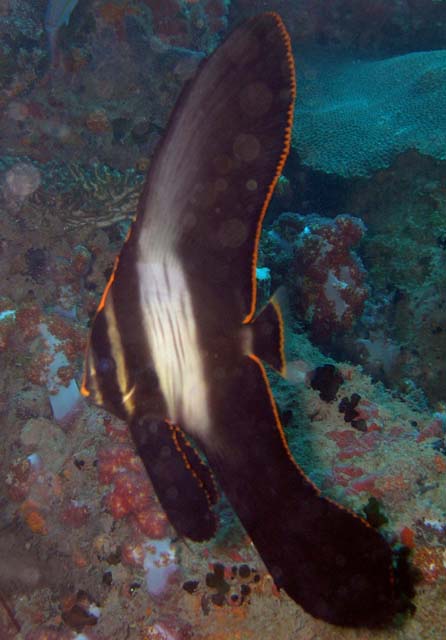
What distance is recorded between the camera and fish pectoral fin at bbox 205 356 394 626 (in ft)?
3.35

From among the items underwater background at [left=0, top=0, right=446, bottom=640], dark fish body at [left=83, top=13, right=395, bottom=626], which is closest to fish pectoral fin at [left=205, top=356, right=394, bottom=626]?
dark fish body at [left=83, top=13, right=395, bottom=626]

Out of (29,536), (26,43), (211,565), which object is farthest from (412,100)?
(29,536)

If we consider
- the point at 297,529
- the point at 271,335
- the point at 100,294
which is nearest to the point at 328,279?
the point at 100,294

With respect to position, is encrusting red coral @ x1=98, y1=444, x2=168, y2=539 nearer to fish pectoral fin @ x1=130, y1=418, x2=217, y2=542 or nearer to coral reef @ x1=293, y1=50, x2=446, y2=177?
fish pectoral fin @ x1=130, y1=418, x2=217, y2=542

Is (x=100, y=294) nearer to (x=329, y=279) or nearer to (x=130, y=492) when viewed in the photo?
(x=130, y=492)

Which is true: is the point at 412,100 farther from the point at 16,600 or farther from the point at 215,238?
the point at 16,600

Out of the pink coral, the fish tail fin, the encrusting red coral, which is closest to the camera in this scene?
the fish tail fin

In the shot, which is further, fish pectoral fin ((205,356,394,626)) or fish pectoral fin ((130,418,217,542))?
fish pectoral fin ((130,418,217,542))

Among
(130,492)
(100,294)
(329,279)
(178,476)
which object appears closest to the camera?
(178,476)

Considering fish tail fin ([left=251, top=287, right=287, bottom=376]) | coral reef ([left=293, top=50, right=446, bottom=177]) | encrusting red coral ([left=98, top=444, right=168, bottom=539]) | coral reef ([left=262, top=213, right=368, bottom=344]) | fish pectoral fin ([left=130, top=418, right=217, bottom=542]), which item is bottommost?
encrusting red coral ([left=98, top=444, right=168, bottom=539])

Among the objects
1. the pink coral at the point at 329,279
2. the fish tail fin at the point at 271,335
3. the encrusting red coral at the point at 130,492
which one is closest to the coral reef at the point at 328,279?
the pink coral at the point at 329,279

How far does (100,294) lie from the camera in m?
4.45

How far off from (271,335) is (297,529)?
453mm

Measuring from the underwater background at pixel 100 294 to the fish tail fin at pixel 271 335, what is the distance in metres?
1.06
